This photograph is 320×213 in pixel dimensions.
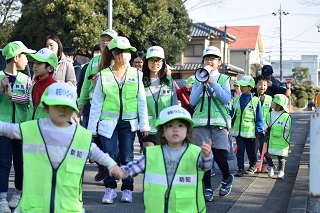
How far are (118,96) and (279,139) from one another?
4274 mm

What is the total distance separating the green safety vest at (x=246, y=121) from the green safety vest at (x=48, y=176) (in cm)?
625

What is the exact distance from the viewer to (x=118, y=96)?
793 cm

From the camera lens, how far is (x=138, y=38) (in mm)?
35688

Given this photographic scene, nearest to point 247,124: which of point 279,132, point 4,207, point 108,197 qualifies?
point 279,132

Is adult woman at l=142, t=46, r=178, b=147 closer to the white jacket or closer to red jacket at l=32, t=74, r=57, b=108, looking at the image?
the white jacket

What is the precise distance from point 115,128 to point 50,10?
26.7 metres

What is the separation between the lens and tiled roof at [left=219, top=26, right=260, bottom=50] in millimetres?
79206

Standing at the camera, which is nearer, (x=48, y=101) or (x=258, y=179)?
(x=48, y=101)

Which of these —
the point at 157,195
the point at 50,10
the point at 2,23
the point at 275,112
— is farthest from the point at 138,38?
the point at 157,195

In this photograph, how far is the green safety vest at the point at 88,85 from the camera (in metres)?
8.88

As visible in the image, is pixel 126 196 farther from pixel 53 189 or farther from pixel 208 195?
pixel 53 189

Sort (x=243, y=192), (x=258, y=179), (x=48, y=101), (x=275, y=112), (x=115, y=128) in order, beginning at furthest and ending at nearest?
1. (x=275, y=112)
2. (x=258, y=179)
3. (x=243, y=192)
4. (x=115, y=128)
5. (x=48, y=101)

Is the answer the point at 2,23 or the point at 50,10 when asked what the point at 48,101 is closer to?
the point at 50,10

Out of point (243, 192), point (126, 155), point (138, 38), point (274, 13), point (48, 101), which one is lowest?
point (243, 192)
